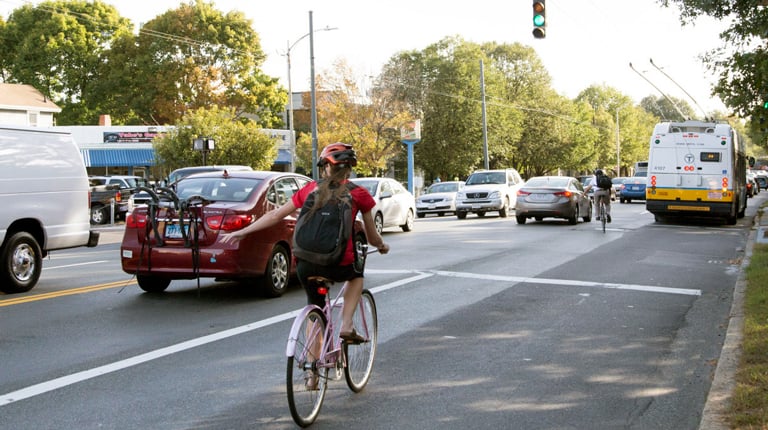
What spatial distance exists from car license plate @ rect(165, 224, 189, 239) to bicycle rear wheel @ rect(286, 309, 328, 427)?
4.99 m

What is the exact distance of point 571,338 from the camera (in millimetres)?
7875

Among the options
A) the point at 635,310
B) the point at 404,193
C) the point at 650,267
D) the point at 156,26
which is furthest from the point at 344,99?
the point at 635,310

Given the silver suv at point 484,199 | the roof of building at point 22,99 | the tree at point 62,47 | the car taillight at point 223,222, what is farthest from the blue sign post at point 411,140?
the car taillight at point 223,222

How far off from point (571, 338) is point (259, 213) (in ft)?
13.7

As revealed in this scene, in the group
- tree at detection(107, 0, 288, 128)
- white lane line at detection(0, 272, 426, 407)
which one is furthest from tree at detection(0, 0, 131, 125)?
white lane line at detection(0, 272, 426, 407)

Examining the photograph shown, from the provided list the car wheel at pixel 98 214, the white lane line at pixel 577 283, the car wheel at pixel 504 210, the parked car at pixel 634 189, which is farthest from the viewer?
the parked car at pixel 634 189

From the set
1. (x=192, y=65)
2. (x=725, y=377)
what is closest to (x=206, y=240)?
(x=725, y=377)

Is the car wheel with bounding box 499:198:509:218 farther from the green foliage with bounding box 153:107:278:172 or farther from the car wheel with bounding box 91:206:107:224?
the car wheel with bounding box 91:206:107:224

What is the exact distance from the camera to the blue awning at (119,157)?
4981 cm

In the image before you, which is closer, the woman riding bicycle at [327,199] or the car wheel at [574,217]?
the woman riding bicycle at [327,199]

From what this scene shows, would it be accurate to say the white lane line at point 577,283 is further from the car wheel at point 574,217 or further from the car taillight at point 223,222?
the car wheel at point 574,217

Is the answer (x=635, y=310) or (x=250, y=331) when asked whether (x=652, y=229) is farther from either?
(x=250, y=331)

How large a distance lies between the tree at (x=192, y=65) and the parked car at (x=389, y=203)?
35654 millimetres

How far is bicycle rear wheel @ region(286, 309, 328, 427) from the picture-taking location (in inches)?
192
